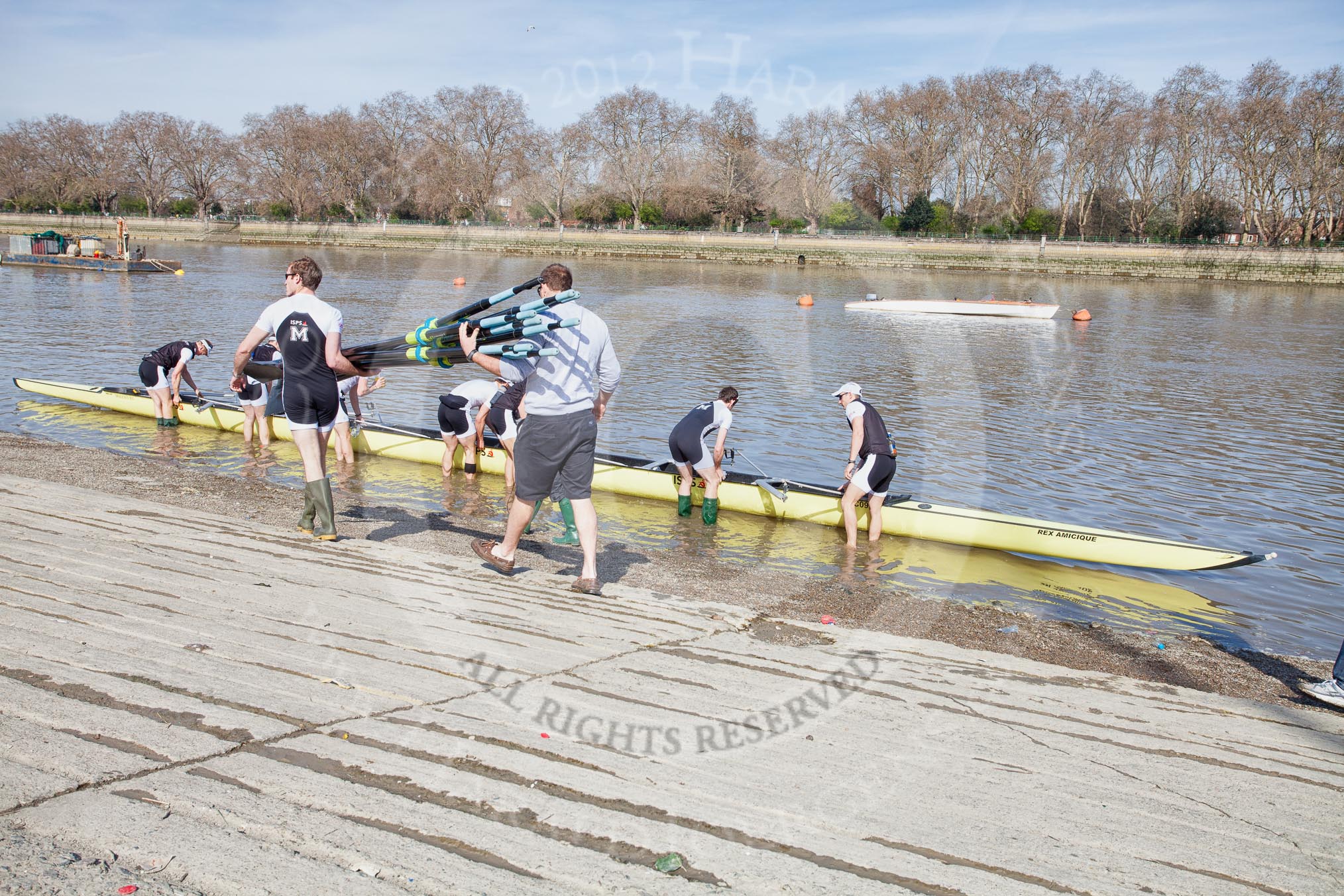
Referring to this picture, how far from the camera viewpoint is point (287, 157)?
8662 cm

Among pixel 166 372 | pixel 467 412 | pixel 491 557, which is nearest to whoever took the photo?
pixel 491 557

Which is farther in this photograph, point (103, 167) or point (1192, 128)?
point (103, 167)

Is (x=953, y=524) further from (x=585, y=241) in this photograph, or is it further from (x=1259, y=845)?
(x=585, y=241)

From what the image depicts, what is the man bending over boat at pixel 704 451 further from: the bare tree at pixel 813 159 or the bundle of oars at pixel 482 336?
the bare tree at pixel 813 159

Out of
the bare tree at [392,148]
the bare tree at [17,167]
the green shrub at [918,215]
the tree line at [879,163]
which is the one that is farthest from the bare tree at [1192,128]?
the bare tree at [17,167]

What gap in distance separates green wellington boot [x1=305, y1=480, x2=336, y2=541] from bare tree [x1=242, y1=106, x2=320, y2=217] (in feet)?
284

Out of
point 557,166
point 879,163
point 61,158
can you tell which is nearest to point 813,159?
point 879,163

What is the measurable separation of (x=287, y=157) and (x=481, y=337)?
301 feet

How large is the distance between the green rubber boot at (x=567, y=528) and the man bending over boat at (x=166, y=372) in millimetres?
9280

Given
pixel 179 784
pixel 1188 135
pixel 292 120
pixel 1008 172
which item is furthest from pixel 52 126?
pixel 179 784

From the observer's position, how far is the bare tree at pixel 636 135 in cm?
5391

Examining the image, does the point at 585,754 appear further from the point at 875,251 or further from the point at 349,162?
the point at 349,162

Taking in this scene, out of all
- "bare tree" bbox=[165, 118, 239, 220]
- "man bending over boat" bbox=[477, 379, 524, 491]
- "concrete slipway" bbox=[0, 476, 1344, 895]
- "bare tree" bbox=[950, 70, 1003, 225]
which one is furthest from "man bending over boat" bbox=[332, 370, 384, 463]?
"bare tree" bbox=[165, 118, 239, 220]

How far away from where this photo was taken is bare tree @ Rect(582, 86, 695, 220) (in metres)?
53.9
